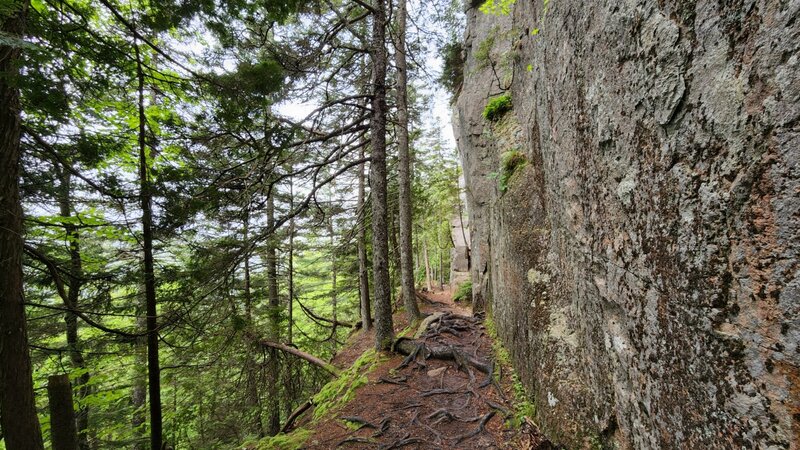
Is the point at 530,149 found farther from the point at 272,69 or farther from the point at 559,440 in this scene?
the point at 272,69

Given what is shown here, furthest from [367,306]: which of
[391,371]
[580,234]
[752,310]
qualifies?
[752,310]

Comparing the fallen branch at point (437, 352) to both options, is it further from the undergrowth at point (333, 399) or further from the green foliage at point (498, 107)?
the green foliage at point (498, 107)

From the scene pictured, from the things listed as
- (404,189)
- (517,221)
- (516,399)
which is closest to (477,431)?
(516,399)

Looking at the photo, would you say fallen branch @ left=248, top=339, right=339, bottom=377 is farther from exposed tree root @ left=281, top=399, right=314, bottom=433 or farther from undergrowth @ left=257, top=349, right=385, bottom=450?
undergrowth @ left=257, top=349, right=385, bottom=450

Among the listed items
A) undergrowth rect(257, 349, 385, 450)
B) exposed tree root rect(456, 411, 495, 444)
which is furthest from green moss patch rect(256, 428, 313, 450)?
exposed tree root rect(456, 411, 495, 444)

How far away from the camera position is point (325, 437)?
17.1 feet

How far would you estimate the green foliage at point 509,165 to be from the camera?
5566mm

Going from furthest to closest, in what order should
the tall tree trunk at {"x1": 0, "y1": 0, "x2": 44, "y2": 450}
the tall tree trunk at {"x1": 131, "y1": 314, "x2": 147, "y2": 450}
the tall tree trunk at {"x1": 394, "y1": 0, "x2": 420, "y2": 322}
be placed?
the tall tree trunk at {"x1": 394, "y1": 0, "x2": 420, "y2": 322} < the tall tree trunk at {"x1": 131, "y1": 314, "x2": 147, "y2": 450} < the tall tree trunk at {"x1": 0, "y1": 0, "x2": 44, "y2": 450}

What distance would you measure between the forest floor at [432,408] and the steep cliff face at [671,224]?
0.84 meters

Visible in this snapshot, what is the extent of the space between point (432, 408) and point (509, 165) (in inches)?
182

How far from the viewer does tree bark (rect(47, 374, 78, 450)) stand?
10.8 feet

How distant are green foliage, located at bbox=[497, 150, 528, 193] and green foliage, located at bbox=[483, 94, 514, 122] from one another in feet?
4.34

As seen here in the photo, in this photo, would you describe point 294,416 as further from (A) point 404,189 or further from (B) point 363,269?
(A) point 404,189

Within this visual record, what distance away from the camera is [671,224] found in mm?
1891
